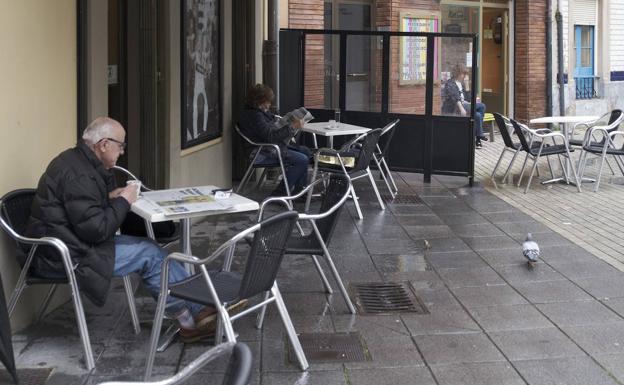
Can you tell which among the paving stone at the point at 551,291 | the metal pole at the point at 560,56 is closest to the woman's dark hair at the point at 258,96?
the paving stone at the point at 551,291

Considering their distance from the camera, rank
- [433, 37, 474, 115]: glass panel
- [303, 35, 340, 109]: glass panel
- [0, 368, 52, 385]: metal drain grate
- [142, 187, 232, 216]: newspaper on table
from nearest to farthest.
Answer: [0, 368, 52, 385]: metal drain grate
[142, 187, 232, 216]: newspaper on table
[433, 37, 474, 115]: glass panel
[303, 35, 340, 109]: glass panel

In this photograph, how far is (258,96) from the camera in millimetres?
9312

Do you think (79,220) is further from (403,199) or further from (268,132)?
(403,199)

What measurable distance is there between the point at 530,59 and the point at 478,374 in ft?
46.8

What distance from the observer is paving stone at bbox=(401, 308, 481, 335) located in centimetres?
511

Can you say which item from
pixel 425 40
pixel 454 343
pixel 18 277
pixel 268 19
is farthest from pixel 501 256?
pixel 268 19

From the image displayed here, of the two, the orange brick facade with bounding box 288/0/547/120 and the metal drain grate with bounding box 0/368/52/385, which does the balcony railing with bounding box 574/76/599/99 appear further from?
the metal drain grate with bounding box 0/368/52/385

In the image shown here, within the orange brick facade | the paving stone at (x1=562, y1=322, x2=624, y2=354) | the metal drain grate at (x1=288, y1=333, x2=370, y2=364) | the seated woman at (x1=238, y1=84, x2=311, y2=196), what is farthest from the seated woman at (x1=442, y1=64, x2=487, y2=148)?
the metal drain grate at (x1=288, y1=333, x2=370, y2=364)

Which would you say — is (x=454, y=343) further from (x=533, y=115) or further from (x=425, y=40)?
(x=533, y=115)

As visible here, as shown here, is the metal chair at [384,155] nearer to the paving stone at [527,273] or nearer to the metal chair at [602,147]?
the metal chair at [602,147]

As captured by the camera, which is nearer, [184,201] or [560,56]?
[184,201]

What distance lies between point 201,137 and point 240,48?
246 centimetres

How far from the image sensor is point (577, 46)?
19562mm

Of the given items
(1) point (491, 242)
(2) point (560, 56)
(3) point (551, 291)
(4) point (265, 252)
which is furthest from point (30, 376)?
(2) point (560, 56)
